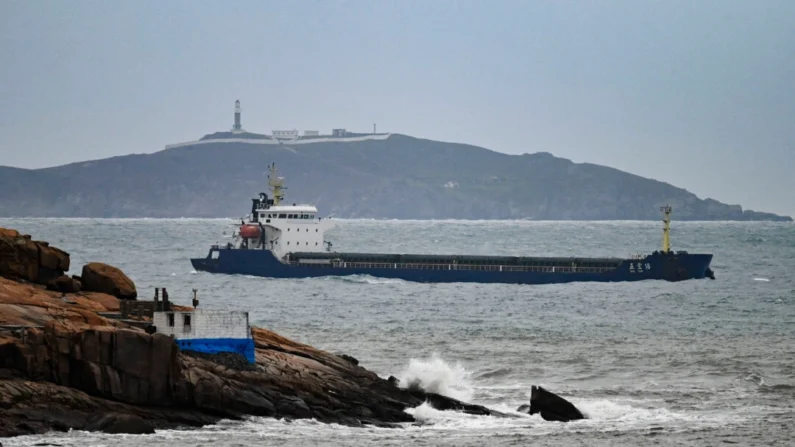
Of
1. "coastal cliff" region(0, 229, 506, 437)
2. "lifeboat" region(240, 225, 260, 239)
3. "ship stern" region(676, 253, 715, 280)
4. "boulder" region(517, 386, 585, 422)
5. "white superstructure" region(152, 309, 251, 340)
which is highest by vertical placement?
"lifeboat" region(240, 225, 260, 239)

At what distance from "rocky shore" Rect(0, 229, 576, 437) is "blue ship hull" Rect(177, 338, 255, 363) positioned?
22 centimetres

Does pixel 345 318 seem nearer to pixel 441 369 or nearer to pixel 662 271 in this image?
pixel 441 369

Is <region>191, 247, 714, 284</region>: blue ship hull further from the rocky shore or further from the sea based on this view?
the rocky shore

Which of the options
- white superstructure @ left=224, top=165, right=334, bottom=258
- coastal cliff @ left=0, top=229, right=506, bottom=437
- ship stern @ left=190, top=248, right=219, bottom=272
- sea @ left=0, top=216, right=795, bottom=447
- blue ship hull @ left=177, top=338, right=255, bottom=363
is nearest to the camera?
coastal cliff @ left=0, top=229, right=506, bottom=437

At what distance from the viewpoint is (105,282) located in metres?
30.6

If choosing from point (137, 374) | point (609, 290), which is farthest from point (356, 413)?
point (609, 290)

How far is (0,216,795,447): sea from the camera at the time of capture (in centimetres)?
2616

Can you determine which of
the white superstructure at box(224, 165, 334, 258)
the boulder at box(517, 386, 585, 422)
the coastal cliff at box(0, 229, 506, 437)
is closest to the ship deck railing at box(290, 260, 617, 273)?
the white superstructure at box(224, 165, 334, 258)

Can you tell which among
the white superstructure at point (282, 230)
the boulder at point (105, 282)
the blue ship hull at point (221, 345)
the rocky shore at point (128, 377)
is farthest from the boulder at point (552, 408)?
the white superstructure at point (282, 230)

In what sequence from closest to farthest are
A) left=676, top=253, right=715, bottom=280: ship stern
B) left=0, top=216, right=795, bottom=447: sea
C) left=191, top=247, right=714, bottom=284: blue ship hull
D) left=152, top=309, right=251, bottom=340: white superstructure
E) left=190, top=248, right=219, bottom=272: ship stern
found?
left=0, top=216, right=795, bottom=447: sea → left=152, top=309, right=251, bottom=340: white superstructure → left=191, top=247, right=714, bottom=284: blue ship hull → left=676, top=253, right=715, bottom=280: ship stern → left=190, top=248, right=219, bottom=272: ship stern

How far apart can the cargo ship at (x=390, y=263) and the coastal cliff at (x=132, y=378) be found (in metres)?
54.8

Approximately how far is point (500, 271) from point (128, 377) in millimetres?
60908

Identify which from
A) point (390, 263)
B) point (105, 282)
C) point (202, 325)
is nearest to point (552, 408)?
point (202, 325)

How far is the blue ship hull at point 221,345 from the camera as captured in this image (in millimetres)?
26484
